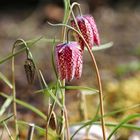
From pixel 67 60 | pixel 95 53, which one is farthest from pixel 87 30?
pixel 95 53

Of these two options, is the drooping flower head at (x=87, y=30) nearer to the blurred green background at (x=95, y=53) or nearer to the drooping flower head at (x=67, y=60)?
the drooping flower head at (x=67, y=60)

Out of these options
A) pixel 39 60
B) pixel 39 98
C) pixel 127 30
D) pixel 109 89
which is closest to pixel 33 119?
pixel 39 98

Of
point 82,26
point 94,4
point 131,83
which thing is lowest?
point 82,26

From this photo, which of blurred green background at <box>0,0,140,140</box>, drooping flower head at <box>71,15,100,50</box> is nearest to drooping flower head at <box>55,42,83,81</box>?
drooping flower head at <box>71,15,100,50</box>

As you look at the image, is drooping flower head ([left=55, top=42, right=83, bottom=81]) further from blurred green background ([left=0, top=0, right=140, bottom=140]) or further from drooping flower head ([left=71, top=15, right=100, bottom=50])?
blurred green background ([left=0, top=0, right=140, bottom=140])

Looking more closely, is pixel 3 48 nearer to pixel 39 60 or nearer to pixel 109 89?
pixel 39 60
